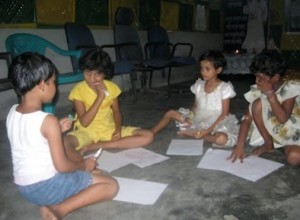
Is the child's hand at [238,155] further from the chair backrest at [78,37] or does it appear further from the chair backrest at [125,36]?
the chair backrest at [125,36]

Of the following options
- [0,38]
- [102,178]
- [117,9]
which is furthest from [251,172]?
[117,9]

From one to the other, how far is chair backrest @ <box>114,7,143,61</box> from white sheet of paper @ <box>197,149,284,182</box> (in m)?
Answer: 2.16

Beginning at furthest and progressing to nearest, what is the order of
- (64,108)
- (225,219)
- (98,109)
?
1. (64,108)
2. (98,109)
3. (225,219)

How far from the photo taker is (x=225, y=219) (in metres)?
1.39

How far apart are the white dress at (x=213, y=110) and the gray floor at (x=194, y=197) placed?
1.14ft

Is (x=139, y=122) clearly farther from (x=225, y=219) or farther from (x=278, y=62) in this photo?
(x=225, y=219)

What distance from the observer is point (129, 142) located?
225 cm

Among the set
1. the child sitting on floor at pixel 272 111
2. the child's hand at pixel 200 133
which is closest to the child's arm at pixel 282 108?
the child sitting on floor at pixel 272 111

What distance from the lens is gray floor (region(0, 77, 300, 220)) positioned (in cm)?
144

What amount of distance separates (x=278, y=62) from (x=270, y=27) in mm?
5683

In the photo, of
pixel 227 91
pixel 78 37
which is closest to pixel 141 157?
pixel 227 91

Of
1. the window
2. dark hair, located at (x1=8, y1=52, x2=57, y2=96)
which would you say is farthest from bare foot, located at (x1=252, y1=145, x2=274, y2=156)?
the window

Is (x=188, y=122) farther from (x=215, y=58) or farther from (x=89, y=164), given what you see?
(x=89, y=164)

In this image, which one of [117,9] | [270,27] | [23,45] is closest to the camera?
[23,45]
